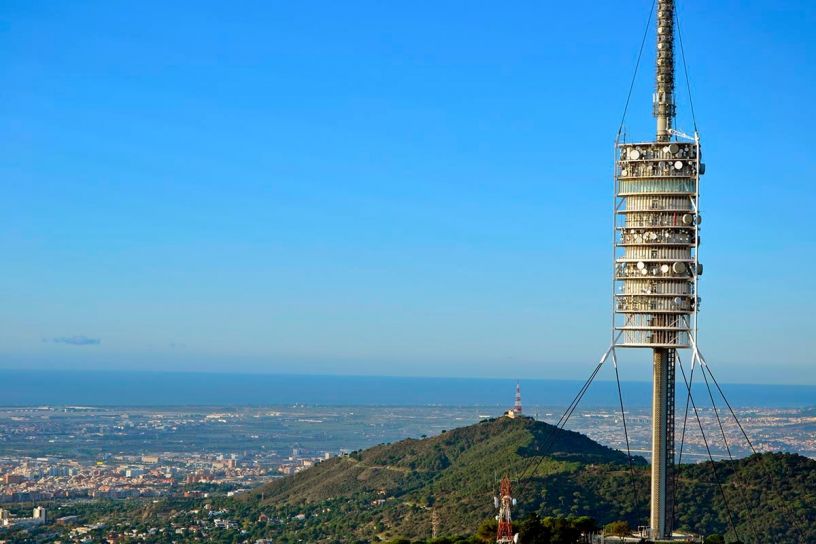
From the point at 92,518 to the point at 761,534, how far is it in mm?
75998

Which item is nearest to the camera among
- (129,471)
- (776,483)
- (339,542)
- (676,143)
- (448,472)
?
(676,143)

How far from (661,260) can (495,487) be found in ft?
120

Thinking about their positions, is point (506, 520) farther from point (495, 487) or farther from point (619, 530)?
point (495, 487)

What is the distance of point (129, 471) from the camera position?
187625 mm

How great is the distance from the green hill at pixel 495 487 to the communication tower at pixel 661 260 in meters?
16.8

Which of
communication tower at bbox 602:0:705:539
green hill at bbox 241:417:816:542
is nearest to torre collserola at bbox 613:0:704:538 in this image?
communication tower at bbox 602:0:705:539

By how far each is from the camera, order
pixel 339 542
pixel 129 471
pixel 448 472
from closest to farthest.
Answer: pixel 339 542
pixel 448 472
pixel 129 471

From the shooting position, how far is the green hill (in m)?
72.8

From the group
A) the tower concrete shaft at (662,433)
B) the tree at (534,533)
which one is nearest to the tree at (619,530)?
the tower concrete shaft at (662,433)

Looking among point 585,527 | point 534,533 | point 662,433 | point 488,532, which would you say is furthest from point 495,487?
point 662,433

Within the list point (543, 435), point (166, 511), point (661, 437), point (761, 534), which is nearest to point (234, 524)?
point (166, 511)

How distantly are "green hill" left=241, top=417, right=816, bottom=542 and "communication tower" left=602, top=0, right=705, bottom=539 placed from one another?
16.8 metres

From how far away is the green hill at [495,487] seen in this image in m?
72.8

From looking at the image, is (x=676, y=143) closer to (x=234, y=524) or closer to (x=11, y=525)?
(x=234, y=524)
